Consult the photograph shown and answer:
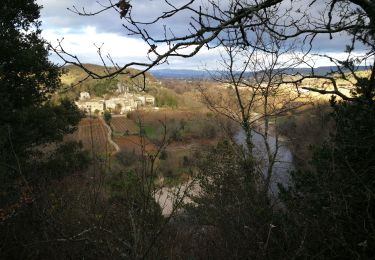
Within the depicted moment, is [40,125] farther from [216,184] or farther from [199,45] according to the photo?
[199,45]

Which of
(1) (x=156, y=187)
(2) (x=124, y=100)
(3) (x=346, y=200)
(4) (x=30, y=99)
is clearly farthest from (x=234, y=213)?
(2) (x=124, y=100)

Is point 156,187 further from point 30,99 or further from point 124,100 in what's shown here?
point 124,100

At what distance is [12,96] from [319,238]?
13.4 meters

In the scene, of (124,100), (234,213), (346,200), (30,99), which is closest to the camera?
(346,200)

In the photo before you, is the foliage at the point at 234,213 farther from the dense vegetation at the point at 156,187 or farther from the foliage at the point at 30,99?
the foliage at the point at 30,99

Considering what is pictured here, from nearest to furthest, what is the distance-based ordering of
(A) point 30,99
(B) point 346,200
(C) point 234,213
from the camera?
(B) point 346,200, (C) point 234,213, (A) point 30,99

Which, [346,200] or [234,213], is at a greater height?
[346,200]

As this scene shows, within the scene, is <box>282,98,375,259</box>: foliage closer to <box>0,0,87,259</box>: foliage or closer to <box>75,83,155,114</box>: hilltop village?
<box>75,83,155,114</box>: hilltop village

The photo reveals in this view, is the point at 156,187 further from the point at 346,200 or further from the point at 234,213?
the point at 234,213

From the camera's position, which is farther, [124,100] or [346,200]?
[124,100]

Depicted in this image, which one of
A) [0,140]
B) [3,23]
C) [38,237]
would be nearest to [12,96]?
[3,23]

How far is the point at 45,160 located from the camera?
1495 centimetres

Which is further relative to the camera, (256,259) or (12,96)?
(12,96)

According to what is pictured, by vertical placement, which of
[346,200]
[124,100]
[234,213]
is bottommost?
[234,213]
